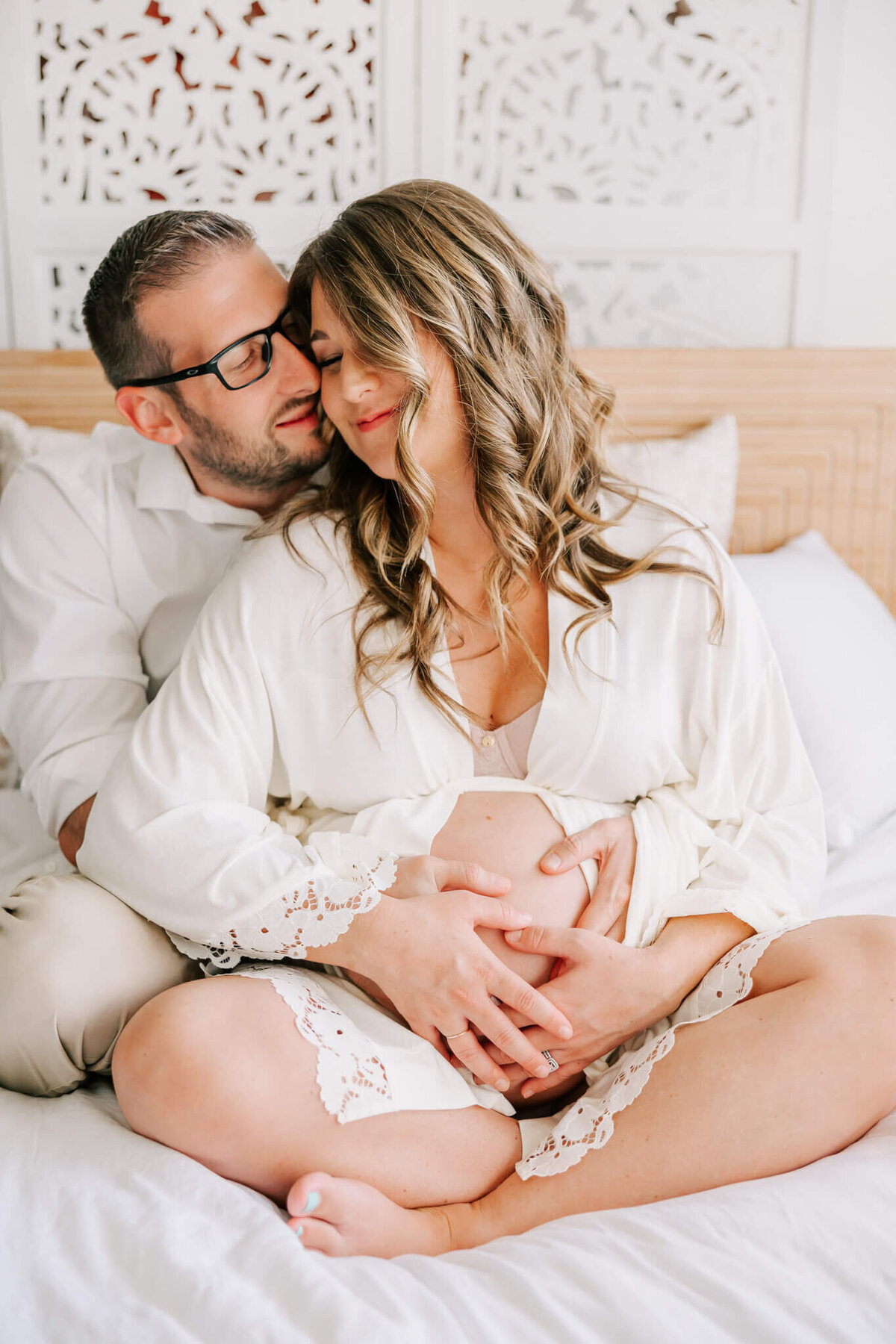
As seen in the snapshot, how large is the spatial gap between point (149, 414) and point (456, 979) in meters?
0.96

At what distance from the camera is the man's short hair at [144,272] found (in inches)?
55.6

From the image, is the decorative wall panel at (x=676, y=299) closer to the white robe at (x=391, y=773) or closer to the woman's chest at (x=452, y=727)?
the white robe at (x=391, y=773)

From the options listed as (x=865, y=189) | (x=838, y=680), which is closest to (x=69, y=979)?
(x=838, y=680)

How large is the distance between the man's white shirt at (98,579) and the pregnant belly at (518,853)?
1.84 ft

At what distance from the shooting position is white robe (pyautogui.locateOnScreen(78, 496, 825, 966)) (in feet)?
3.85

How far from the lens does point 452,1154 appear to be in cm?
103

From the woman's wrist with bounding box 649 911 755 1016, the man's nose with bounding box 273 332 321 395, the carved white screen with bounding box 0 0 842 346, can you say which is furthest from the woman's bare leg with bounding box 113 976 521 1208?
the carved white screen with bounding box 0 0 842 346

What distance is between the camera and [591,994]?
108 centimetres

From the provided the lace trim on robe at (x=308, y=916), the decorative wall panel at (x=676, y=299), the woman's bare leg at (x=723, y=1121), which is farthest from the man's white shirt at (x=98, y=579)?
the decorative wall panel at (x=676, y=299)

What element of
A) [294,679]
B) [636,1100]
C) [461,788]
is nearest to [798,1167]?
[636,1100]

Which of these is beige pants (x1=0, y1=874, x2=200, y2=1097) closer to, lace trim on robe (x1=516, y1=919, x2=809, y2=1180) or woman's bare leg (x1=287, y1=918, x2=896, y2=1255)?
woman's bare leg (x1=287, y1=918, x2=896, y2=1255)

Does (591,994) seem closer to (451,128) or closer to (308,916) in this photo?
(308,916)

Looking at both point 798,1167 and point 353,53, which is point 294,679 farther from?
point 353,53

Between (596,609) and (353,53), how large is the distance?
1.34m
